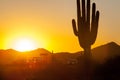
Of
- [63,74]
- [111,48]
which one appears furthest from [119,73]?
[111,48]

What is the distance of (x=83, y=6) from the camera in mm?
28766

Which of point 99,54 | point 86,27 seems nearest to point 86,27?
point 86,27

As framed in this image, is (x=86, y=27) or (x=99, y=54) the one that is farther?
(x=99, y=54)

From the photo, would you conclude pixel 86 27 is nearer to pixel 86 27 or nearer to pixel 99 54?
pixel 86 27

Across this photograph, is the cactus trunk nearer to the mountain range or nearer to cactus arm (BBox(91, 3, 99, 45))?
cactus arm (BBox(91, 3, 99, 45))

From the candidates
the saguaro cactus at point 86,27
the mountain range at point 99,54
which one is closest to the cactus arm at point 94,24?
the saguaro cactus at point 86,27

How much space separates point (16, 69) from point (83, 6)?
493 inches

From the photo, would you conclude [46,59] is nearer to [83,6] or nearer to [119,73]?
[119,73]

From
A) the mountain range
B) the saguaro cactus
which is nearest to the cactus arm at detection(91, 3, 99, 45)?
the saguaro cactus

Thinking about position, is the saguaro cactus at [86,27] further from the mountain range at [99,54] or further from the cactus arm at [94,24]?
the mountain range at [99,54]

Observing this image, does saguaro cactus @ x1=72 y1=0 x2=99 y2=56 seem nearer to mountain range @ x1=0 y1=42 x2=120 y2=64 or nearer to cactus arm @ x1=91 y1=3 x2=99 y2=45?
cactus arm @ x1=91 y1=3 x2=99 y2=45

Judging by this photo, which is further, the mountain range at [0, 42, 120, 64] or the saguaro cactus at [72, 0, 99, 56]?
the mountain range at [0, 42, 120, 64]

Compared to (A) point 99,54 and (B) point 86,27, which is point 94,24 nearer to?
(B) point 86,27

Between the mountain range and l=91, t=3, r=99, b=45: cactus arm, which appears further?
the mountain range
